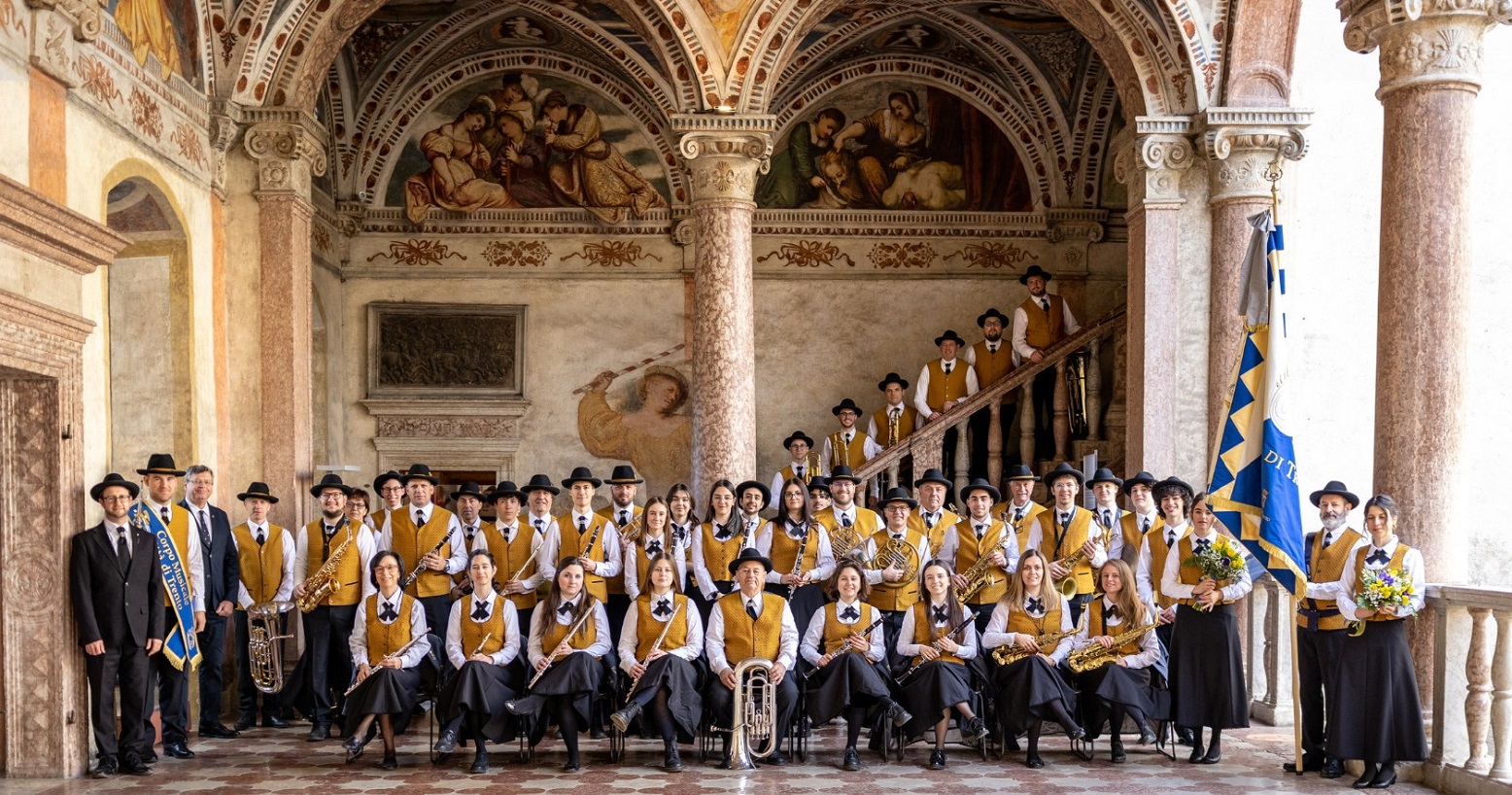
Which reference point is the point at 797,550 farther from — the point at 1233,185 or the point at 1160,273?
the point at 1233,185

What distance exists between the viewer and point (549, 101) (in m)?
16.6

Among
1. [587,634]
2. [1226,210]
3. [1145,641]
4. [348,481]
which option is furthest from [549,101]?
[1145,641]

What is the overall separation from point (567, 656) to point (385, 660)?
1.08 metres

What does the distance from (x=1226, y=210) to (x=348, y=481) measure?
9351 millimetres

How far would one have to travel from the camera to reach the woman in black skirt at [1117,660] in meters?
9.05

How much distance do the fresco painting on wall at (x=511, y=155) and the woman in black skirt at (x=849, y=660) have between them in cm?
824

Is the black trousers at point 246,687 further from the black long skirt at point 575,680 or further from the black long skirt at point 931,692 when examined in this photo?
the black long skirt at point 931,692

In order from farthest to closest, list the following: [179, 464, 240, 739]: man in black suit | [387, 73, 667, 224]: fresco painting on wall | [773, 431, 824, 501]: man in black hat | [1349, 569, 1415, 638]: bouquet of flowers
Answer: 1. [387, 73, 667, 224]: fresco painting on wall
2. [773, 431, 824, 501]: man in black hat
3. [179, 464, 240, 739]: man in black suit
4. [1349, 569, 1415, 638]: bouquet of flowers

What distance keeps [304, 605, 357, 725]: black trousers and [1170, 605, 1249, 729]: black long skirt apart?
5.38 m

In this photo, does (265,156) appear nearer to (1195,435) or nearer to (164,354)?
(164,354)

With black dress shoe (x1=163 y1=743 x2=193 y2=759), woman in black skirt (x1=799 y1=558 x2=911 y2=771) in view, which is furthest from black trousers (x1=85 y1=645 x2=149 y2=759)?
woman in black skirt (x1=799 y1=558 x2=911 y2=771)

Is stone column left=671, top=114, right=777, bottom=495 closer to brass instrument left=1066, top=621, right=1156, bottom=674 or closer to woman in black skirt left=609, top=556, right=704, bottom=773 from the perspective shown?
woman in black skirt left=609, top=556, right=704, bottom=773

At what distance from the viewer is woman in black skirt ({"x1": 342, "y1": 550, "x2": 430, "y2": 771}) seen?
898 cm

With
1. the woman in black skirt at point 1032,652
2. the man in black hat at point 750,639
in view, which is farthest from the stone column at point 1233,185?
the man in black hat at point 750,639
